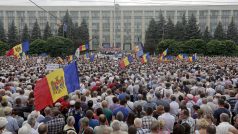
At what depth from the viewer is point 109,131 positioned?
6.62m

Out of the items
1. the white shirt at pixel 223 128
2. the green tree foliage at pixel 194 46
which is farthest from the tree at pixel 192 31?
the white shirt at pixel 223 128

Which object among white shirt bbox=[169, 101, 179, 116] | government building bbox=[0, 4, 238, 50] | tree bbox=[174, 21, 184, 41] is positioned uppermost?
government building bbox=[0, 4, 238, 50]

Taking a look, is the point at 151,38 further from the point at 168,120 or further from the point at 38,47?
the point at 168,120

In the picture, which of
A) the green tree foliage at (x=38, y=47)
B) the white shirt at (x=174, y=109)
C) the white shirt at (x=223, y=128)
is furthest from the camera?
the green tree foliage at (x=38, y=47)

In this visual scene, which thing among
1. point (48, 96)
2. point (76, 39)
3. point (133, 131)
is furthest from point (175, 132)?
point (76, 39)

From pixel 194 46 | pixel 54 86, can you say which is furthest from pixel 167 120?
pixel 194 46

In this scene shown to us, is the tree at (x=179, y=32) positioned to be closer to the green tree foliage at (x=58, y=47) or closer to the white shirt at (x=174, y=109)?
the green tree foliage at (x=58, y=47)

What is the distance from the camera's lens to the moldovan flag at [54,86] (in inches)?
293

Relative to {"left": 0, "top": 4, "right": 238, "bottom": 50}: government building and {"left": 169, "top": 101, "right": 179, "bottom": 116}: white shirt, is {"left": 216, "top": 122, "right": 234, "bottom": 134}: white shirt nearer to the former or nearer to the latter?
{"left": 169, "top": 101, "right": 179, "bottom": 116}: white shirt

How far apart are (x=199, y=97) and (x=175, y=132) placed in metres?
4.65

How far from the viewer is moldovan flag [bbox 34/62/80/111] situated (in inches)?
293

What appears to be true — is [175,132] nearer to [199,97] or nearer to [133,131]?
[133,131]

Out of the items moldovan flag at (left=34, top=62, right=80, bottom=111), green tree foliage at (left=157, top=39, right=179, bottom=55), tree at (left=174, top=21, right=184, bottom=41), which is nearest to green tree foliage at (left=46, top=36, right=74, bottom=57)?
green tree foliage at (left=157, top=39, right=179, bottom=55)

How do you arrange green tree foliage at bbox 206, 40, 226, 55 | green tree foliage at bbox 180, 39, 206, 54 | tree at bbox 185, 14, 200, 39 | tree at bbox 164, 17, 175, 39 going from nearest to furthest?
green tree foliage at bbox 206, 40, 226, 55 < green tree foliage at bbox 180, 39, 206, 54 < tree at bbox 185, 14, 200, 39 < tree at bbox 164, 17, 175, 39
